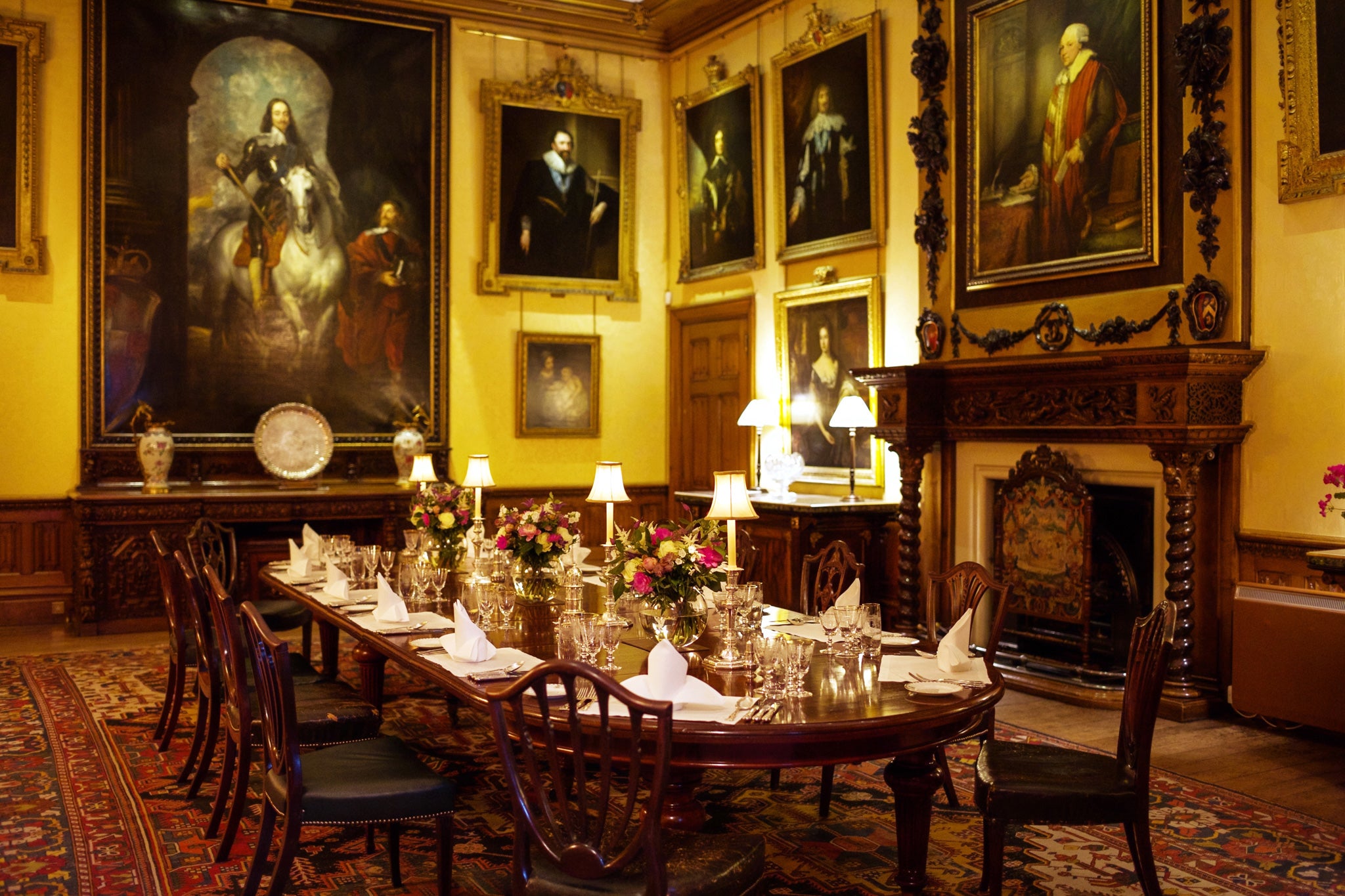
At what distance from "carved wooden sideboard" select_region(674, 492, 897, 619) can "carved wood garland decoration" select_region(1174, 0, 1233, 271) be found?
113 inches

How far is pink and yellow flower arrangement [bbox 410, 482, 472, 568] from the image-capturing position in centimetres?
594

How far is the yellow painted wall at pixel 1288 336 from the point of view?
5.83 meters

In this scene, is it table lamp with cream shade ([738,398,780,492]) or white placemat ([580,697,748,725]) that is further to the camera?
table lamp with cream shade ([738,398,780,492])

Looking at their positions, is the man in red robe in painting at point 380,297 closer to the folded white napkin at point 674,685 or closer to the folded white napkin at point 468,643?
the folded white napkin at point 468,643

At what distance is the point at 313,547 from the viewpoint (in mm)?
6414

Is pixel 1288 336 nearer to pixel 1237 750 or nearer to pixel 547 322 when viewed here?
pixel 1237 750

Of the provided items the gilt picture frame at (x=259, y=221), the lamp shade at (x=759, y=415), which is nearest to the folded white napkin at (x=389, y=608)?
the lamp shade at (x=759, y=415)

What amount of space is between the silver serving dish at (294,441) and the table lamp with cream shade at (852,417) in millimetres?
4172

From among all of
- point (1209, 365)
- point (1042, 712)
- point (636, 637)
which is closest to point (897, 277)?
point (1209, 365)

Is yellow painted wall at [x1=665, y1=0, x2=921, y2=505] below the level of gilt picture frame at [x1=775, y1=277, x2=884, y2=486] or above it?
above

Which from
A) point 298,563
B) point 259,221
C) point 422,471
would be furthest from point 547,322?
point 298,563

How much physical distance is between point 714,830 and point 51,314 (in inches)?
275

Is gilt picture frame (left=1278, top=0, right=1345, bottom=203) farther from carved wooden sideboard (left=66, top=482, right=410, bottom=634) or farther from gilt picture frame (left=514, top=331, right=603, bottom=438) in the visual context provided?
carved wooden sideboard (left=66, top=482, right=410, bottom=634)

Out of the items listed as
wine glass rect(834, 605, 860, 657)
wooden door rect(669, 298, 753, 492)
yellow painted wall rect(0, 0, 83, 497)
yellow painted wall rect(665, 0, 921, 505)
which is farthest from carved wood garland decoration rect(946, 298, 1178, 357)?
yellow painted wall rect(0, 0, 83, 497)
